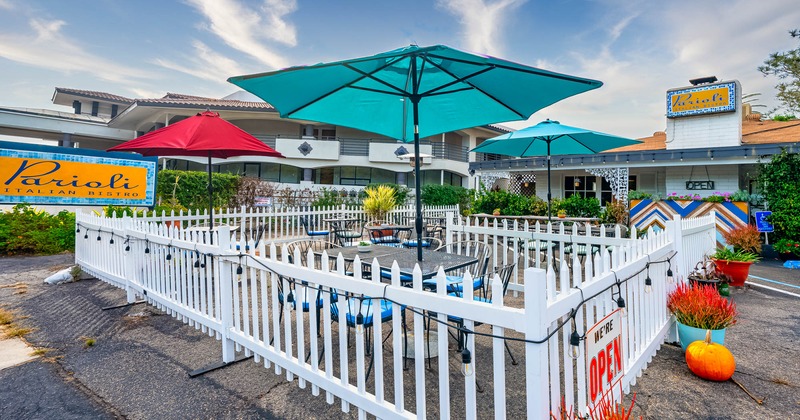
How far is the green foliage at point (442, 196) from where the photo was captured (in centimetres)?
2130

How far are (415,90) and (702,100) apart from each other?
50.5 ft

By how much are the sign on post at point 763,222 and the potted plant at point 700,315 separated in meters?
8.41

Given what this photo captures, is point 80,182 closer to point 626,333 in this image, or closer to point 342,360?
point 342,360

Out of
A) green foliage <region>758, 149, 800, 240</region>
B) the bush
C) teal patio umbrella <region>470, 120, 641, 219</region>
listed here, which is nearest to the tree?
green foliage <region>758, 149, 800, 240</region>

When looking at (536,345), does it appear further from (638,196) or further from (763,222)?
(638,196)

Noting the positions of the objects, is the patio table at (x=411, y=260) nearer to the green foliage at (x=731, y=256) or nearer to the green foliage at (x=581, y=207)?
the green foliage at (x=731, y=256)

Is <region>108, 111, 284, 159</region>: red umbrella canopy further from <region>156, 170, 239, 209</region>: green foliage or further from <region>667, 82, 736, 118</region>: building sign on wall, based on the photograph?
<region>667, 82, 736, 118</region>: building sign on wall

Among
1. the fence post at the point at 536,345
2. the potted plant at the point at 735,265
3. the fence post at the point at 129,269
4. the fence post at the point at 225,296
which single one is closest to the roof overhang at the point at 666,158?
the potted plant at the point at 735,265

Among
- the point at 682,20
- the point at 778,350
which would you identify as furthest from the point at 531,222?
the point at 778,350

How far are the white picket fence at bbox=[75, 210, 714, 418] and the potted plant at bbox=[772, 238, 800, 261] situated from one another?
6280 millimetres

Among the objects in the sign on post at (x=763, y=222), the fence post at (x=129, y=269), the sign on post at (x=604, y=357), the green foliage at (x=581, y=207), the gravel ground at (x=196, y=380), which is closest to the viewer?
the sign on post at (x=604, y=357)

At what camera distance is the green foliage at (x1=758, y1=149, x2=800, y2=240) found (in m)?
8.62

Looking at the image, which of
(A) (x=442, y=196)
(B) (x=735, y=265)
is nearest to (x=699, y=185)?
(B) (x=735, y=265)

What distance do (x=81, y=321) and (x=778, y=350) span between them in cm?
724
